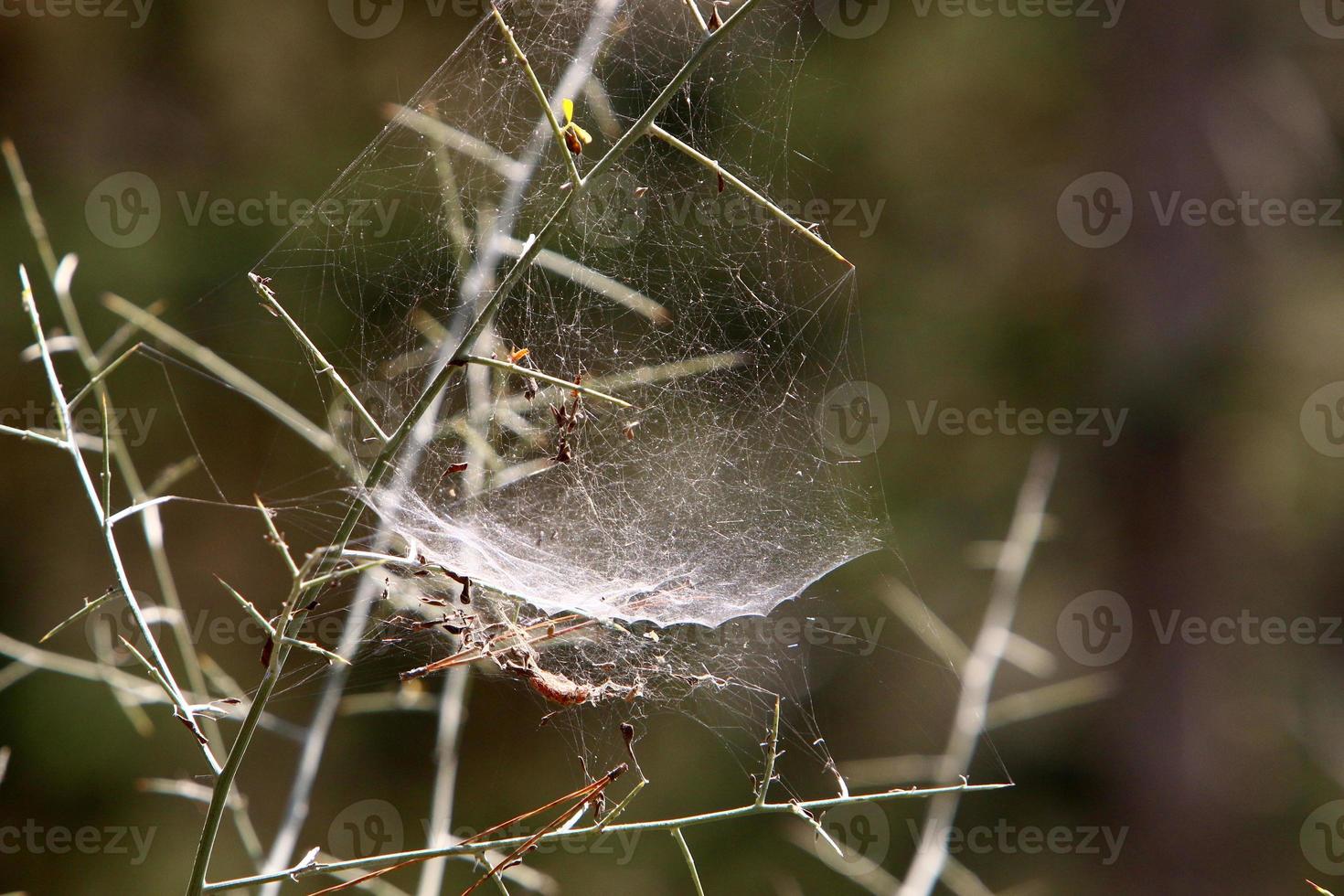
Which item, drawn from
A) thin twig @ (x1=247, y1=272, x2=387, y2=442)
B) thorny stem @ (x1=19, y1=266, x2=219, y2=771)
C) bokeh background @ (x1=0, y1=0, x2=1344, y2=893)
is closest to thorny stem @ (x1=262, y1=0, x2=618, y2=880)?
thorny stem @ (x1=19, y1=266, x2=219, y2=771)

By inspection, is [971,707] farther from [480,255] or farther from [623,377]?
[480,255]

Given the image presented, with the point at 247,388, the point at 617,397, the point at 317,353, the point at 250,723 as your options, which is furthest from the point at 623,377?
the point at 250,723

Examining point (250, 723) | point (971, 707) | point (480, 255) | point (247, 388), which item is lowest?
point (971, 707)

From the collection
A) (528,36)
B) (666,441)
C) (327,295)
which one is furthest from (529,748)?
(528,36)

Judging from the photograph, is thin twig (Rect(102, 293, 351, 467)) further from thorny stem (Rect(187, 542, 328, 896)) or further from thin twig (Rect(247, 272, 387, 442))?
thorny stem (Rect(187, 542, 328, 896))

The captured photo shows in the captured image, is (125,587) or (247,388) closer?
(125,587)

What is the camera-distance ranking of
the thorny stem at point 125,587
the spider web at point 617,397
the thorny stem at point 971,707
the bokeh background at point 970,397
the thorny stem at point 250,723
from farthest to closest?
the bokeh background at point 970,397 → the thorny stem at point 971,707 → the spider web at point 617,397 → the thorny stem at point 125,587 → the thorny stem at point 250,723

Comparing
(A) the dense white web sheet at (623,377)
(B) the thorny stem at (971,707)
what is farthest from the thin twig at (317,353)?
(B) the thorny stem at (971,707)

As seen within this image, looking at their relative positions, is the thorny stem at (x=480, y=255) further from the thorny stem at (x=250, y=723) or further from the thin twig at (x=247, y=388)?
the thorny stem at (x=250, y=723)
